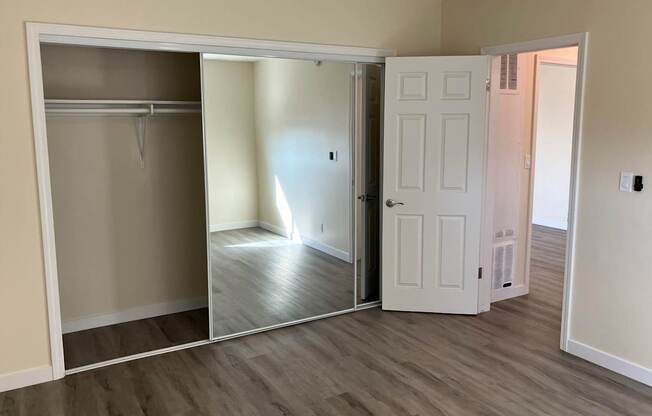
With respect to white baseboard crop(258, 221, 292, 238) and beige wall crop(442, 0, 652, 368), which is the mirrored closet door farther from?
beige wall crop(442, 0, 652, 368)

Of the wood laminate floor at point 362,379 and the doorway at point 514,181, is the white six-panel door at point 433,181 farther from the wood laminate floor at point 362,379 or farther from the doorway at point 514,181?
the wood laminate floor at point 362,379

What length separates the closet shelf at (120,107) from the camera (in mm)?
3797

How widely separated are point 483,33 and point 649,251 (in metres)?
2.07

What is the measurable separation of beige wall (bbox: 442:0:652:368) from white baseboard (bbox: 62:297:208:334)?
2999 mm

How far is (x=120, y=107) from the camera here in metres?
4.05

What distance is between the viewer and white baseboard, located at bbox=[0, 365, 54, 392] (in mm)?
3221

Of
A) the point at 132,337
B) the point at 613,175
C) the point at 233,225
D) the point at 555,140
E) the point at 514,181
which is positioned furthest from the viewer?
the point at 555,140

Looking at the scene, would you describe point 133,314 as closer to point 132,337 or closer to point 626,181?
point 132,337

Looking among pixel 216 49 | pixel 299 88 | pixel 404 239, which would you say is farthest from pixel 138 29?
pixel 404 239

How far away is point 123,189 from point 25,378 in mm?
→ 1530

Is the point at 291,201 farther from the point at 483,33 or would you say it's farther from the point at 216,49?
the point at 483,33

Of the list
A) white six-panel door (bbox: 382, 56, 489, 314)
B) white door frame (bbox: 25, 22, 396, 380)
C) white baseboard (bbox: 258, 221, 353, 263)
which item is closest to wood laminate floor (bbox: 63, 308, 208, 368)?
white door frame (bbox: 25, 22, 396, 380)

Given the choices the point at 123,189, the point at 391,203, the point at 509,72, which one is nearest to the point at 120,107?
the point at 123,189

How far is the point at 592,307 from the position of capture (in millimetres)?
3588
